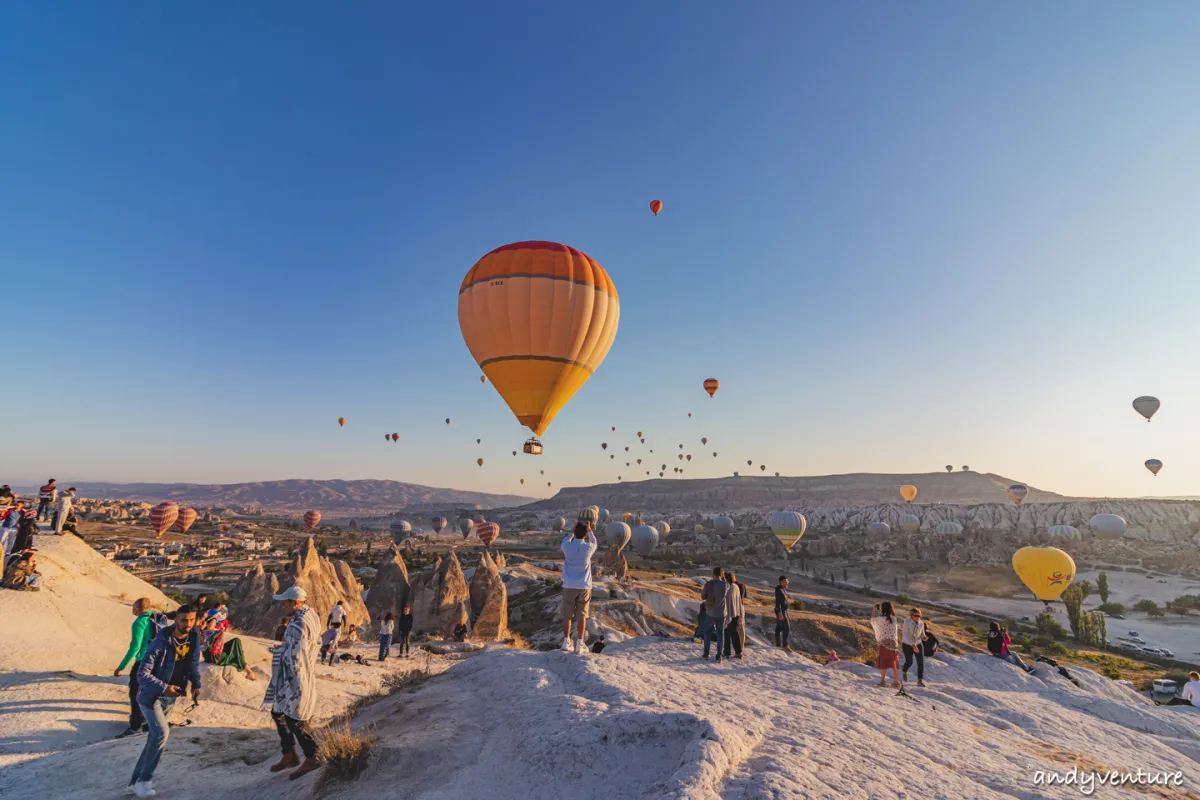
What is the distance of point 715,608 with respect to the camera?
973cm

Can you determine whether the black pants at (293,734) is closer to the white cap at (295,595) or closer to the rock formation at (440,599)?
the white cap at (295,595)

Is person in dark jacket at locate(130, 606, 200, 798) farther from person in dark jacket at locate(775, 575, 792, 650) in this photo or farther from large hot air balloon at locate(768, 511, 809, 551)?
large hot air balloon at locate(768, 511, 809, 551)

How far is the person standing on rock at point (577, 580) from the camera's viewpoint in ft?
25.9

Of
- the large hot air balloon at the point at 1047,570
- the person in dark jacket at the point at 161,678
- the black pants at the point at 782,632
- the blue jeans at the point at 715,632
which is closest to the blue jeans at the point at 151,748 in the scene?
the person in dark jacket at the point at 161,678

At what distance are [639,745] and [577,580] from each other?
3.43m

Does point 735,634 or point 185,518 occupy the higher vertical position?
point 735,634

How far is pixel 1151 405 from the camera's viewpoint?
4834cm

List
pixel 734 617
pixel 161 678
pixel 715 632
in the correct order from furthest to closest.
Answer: pixel 715 632 → pixel 734 617 → pixel 161 678

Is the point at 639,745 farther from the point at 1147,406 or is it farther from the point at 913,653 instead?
the point at 1147,406

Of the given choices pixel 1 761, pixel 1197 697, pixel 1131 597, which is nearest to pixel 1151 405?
pixel 1131 597

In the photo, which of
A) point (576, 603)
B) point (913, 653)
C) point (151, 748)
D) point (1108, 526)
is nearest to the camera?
point (151, 748)

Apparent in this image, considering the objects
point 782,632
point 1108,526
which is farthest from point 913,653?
point 1108,526

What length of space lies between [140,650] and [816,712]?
298 inches

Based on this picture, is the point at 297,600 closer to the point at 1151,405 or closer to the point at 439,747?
the point at 439,747
